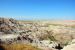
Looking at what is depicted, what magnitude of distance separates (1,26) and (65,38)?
22.5 ft

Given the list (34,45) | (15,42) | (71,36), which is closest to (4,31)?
(15,42)

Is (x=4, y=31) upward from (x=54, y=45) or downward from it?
upward

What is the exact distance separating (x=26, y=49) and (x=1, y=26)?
330cm

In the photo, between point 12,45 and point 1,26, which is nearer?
point 12,45

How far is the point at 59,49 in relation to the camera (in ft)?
37.6

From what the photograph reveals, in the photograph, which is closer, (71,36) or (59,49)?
(59,49)

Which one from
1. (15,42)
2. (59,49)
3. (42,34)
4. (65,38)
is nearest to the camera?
(15,42)

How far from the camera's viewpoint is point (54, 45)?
11.5m

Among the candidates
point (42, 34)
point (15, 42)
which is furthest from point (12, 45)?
point (42, 34)

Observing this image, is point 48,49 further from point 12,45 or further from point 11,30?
point 11,30

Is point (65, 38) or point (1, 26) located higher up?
point (1, 26)

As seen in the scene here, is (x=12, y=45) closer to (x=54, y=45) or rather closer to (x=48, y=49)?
(x=48, y=49)

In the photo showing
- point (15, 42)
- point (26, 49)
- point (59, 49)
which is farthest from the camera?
point (59, 49)

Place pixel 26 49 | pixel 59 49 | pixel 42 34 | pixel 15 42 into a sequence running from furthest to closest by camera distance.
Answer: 1. pixel 42 34
2. pixel 59 49
3. pixel 15 42
4. pixel 26 49
